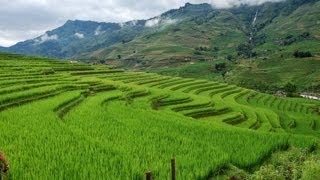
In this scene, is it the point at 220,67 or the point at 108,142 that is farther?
the point at 220,67

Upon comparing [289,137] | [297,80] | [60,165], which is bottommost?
[297,80]

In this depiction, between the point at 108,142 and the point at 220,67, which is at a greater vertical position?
the point at 108,142

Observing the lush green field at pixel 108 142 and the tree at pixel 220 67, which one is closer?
the lush green field at pixel 108 142

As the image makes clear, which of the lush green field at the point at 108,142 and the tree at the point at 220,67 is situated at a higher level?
the lush green field at the point at 108,142

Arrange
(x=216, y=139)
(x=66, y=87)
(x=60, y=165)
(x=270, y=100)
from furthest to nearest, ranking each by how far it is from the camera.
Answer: (x=270, y=100), (x=66, y=87), (x=216, y=139), (x=60, y=165)

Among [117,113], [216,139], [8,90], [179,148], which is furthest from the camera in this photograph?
[8,90]

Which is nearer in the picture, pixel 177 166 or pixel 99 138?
pixel 177 166

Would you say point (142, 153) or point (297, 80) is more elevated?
point (142, 153)

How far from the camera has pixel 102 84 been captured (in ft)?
133

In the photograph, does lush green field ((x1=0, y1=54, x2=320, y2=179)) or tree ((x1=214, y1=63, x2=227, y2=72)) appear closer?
lush green field ((x1=0, y1=54, x2=320, y2=179))

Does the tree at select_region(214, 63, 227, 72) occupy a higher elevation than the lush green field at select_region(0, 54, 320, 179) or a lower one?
lower

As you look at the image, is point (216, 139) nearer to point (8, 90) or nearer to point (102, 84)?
point (8, 90)

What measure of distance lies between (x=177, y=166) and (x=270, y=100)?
69348mm

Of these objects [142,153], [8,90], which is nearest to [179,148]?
[142,153]
